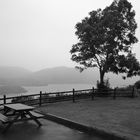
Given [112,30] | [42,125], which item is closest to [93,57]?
[112,30]

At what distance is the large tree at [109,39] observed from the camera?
70.9 ft

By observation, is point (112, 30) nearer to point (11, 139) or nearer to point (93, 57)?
point (93, 57)

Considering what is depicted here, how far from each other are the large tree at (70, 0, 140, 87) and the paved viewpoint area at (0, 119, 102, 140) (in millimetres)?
14282

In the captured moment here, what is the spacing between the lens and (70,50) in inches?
923

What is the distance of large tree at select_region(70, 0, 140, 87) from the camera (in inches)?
851

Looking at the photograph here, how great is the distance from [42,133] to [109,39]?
1563 cm

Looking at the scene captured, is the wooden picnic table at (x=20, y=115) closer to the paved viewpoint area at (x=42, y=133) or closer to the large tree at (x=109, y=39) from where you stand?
the paved viewpoint area at (x=42, y=133)

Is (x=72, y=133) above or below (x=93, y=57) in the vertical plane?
below

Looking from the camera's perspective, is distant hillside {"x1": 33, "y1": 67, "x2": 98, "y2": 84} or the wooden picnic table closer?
the wooden picnic table

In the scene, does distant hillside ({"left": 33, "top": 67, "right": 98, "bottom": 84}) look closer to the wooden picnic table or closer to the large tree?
the large tree

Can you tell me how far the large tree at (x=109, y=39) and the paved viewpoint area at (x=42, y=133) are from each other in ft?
46.9

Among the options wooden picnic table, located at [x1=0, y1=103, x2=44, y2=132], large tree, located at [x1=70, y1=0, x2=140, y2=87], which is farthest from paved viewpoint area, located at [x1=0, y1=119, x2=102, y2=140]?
large tree, located at [x1=70, y1=0, x2=140, y2=87]

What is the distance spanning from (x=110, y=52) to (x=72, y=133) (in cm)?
1553

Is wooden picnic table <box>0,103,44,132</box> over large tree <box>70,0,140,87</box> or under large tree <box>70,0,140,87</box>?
under
